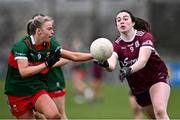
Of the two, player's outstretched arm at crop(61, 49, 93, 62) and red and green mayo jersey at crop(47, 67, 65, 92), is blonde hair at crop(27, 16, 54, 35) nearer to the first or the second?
player's outstretched arm at crop(61, 49, 93, 62)

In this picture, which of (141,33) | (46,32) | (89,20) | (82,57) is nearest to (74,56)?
(82,57)

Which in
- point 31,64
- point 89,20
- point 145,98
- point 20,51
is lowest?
point 89,20

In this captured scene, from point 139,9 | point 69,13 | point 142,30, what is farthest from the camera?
point 69,13

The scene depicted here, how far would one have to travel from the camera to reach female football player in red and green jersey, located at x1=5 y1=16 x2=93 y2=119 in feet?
32.4

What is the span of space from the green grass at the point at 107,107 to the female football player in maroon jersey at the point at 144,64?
200 inches

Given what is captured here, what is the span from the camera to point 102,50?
960 cm

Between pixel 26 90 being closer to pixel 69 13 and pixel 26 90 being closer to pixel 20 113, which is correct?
pixel 20 113

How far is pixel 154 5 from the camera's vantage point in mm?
32719

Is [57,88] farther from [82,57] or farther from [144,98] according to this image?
[144,98]

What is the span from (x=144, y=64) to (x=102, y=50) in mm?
649

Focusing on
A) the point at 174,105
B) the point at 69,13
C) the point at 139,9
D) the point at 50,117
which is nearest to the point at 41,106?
the point at 50,117

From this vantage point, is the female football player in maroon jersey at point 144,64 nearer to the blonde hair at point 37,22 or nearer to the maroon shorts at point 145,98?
the maroon shorts at point 145,98

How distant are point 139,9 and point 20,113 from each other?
855 inches

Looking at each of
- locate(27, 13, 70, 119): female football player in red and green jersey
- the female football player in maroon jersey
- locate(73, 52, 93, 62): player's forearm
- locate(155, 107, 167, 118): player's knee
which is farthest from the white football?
locate(27, 13, 70, 119): female football player in red and green jersey
